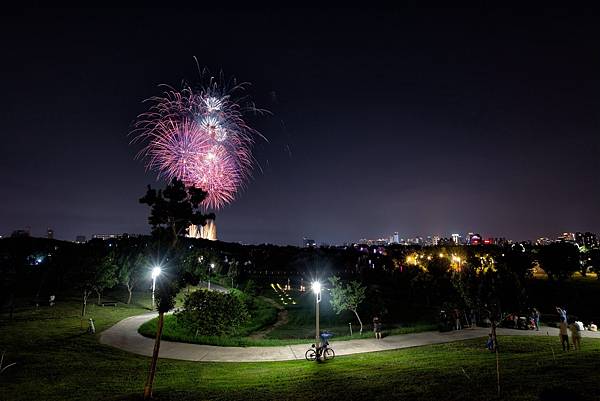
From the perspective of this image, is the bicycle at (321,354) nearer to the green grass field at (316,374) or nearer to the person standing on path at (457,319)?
the green grass field at (316,374)

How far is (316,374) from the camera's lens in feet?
55.5

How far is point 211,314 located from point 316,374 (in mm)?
15483

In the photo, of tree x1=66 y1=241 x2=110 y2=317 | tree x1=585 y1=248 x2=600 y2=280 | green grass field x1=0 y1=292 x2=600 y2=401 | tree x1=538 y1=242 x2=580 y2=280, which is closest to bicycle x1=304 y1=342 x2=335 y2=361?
green grass field x1=0 y1=292 x2=600 y2=401

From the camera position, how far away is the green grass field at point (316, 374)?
513 inches

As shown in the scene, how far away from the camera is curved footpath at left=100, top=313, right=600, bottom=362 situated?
2269 centimetres

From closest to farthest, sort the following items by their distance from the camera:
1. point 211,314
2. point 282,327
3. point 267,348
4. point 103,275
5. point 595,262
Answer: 1. point 267,348
2. point 211,314
3. point 103,275
4. point 282,327
5. point 595,262

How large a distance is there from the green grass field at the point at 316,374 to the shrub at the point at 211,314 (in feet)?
24.0

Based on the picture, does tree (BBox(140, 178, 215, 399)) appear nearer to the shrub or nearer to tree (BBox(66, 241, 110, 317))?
the shrub

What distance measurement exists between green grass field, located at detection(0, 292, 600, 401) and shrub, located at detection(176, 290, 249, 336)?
24.0 feet

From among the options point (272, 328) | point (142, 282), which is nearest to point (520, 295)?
point (272, 328)

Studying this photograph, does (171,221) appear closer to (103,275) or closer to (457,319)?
(457,319)

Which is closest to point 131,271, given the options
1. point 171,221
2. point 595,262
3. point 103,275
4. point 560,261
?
point 103,275

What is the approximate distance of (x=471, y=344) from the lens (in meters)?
22.7

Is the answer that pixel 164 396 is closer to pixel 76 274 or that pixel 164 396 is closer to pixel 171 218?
pixel 171 218
